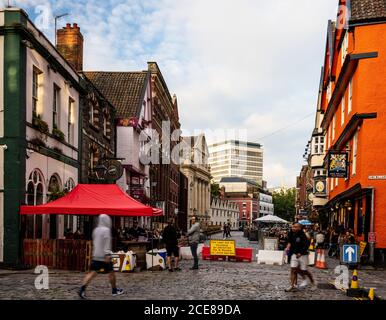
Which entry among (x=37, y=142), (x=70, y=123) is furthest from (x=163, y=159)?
(x=37, y=142)

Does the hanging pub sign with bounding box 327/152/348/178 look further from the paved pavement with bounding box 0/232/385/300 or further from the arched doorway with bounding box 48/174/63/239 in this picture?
the arched doorway with bounding box 48/174/63/239

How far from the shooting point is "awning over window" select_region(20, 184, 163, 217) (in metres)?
16.8

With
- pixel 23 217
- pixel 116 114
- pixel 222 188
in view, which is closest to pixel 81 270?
pixel 23 217

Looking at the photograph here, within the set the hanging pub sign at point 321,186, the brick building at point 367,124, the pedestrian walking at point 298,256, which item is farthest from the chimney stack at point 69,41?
the pedestrian walking at point 298,256

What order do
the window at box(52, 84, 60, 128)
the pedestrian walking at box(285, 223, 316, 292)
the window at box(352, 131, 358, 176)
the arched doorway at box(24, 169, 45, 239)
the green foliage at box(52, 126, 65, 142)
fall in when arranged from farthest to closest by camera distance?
1. the window at box(352, 131, 358, 176)
2. the window at box(52, 84, 60, 128)
3. the green foliage at box(52, 126, 65, 142)
4. the arched doorway at box(24, 169, 45, 239)
5. the pedestrian walking at box(285, 223, 316, 292)

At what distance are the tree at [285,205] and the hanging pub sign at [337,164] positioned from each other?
14871 cm

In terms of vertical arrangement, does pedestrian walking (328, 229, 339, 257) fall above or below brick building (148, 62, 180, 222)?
below

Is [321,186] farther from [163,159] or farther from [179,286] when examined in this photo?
[179,286]

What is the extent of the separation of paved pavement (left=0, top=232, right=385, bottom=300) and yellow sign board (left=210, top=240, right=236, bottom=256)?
4.76 m

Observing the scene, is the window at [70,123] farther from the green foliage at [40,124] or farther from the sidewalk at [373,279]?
the sidewalk at [373,279]

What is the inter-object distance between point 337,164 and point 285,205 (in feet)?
506

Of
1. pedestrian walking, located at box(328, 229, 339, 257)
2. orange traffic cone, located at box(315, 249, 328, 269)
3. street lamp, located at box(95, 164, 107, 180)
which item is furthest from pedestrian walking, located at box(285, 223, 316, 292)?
pedestrian walking, located at box(328, 229, 339, 257)

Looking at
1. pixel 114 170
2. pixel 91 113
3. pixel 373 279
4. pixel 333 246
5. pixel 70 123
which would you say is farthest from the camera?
pixel 333 246

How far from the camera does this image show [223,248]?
76.1 ft
